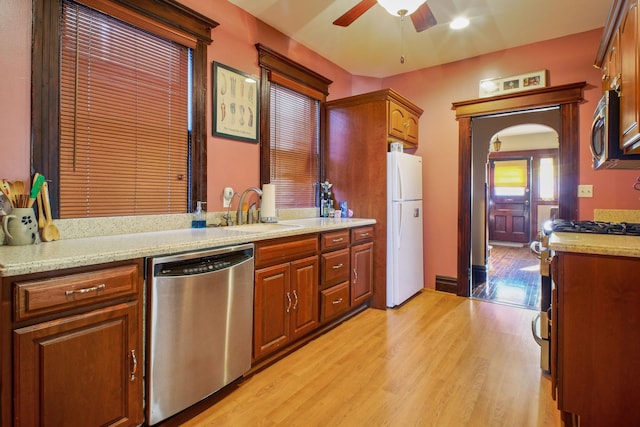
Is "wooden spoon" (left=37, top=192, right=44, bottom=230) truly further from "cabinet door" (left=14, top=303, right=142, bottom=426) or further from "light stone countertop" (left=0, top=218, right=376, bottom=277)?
"cabinet door" (left=14, top=303, right=142, bottom=426)

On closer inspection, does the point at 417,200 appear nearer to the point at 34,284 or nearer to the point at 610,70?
the point at 610,70

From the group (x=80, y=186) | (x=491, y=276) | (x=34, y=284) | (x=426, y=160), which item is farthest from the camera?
(x=491, y=276)

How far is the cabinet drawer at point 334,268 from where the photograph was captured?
2662 mm

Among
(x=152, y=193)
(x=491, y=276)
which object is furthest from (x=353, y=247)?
(x=491, y=276)

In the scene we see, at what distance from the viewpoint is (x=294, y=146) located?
3365 mm

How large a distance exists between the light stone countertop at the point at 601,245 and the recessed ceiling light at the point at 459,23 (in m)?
2.17

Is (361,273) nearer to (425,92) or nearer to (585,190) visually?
(585,190)

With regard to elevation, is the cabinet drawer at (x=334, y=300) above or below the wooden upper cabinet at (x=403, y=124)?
below

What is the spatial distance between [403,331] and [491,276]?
2.59 meters

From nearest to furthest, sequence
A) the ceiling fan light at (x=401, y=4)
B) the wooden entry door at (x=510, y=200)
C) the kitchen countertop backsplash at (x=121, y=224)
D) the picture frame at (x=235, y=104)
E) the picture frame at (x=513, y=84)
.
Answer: the kitchen countertop backsplash at (x=121, y=224) < the ceiling fan light at (x=401, y=4) < the picture frame at (x=235, y=104) < the picture frame at (x=513, y=84) < the wooden entry door at (x=510, y=200)

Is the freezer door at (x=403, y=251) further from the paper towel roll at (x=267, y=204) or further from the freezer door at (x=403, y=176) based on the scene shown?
the paper towel roll at (x=267, y=204)

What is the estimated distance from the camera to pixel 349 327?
2895mm

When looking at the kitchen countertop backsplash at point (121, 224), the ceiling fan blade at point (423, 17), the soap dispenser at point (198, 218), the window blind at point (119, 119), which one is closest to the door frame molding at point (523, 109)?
the ceiling fan blade at point (423, 17)

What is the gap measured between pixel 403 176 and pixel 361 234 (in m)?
0.78
